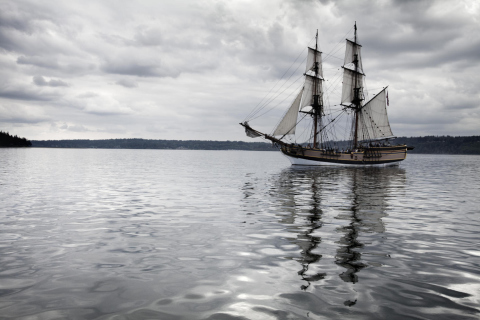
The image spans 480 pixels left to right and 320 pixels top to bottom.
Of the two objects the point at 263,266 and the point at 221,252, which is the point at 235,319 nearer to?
the point at 263,266

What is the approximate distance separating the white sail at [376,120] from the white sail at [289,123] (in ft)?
67.9

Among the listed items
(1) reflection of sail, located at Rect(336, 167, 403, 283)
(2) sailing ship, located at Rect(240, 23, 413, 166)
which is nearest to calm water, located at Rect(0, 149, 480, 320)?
(1) reflection of sail, located at Rect(336, 167, 403, 283)

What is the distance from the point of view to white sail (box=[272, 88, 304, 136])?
266ft

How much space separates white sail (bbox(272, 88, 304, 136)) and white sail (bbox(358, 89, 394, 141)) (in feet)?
67.9

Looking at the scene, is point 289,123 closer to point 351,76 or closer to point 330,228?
point 351,76

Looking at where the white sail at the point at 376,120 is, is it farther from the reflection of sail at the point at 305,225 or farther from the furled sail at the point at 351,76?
the reflection of sail at the point at 305,225

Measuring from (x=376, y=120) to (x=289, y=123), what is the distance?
2417 centimetres

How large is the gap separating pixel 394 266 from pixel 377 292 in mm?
2129

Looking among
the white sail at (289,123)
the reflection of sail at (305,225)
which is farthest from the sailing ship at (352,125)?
the reflection of sail at (305,225)

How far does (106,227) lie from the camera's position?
44.4 ft

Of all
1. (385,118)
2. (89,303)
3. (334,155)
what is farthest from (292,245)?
(385,118)

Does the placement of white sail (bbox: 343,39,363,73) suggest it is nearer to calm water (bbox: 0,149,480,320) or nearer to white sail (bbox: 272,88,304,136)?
white sail (bbox: 272,88,304,136)

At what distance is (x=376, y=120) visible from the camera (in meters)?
88.1

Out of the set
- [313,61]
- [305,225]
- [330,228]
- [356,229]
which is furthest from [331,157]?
[330,228]
